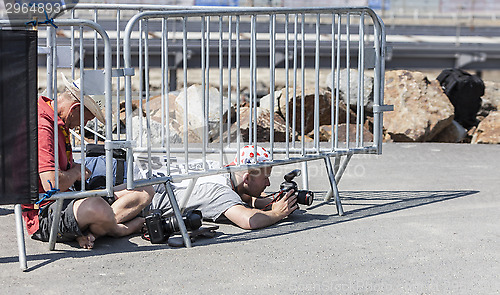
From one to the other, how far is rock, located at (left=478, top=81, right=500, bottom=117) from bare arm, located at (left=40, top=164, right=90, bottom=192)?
11789mm

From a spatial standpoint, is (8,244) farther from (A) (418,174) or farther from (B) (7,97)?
(A) (418,174)

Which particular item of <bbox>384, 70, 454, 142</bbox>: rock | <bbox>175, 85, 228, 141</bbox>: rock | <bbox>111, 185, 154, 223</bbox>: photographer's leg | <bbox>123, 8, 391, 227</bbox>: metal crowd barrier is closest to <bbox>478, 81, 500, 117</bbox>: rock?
<bbox>384, 70, 454, 142</bbox>: rock

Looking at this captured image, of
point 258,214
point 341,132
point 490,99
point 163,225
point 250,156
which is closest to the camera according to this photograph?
point 163,225

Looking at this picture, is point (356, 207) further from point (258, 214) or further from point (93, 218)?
point (93, 218)

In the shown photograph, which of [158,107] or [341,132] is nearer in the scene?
[158,107]

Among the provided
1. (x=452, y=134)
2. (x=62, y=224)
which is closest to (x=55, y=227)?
(x=62, y=224)

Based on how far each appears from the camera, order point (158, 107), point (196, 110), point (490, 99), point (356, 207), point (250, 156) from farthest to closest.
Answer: point (490, 99) → point (158, 107) → point (196, 110) → point (356, 207) → point (250, 156)

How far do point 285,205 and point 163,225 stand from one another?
111 centimetres

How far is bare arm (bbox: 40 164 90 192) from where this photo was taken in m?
4.28

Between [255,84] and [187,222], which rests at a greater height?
[255,84]

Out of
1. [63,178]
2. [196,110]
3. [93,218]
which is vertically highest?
[196,110]

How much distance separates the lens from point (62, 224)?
450 centimetres

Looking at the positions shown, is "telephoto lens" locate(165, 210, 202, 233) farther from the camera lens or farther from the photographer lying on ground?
the camera lens

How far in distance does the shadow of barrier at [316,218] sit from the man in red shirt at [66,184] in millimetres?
146
